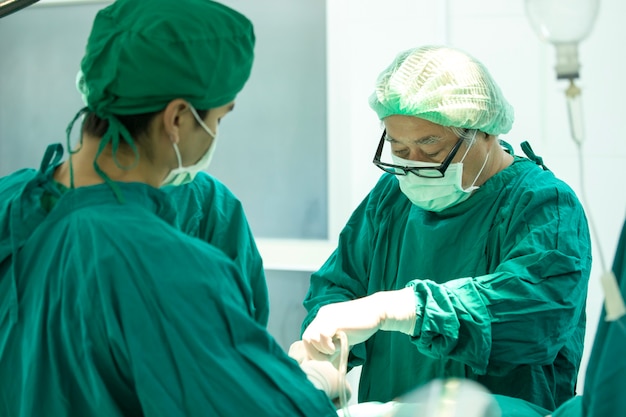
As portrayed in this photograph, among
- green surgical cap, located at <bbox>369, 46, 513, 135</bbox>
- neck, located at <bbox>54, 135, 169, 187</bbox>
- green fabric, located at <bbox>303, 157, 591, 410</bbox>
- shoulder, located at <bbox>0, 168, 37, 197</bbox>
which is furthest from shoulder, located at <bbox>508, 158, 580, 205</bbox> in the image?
shoulder, located at <bbox>0, 168, 37, 197</bbox>

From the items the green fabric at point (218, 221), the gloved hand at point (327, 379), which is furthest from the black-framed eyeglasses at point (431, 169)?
the gloved hand at point (327, 379)

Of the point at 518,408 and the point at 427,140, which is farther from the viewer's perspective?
the point at 427,140

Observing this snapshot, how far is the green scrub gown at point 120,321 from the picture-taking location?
111cm

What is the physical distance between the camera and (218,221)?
6.21ft

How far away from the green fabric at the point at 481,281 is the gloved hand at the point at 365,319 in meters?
0.03

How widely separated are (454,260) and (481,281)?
0.61ft

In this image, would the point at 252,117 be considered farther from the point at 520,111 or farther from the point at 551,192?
the point at 551,192

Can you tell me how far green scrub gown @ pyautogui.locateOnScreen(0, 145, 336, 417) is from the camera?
111 centimetres

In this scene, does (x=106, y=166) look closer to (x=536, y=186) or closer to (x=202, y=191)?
(x=202, y=191)

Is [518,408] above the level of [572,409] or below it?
below

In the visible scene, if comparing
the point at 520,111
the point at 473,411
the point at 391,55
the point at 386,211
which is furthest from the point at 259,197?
the point at 473,411

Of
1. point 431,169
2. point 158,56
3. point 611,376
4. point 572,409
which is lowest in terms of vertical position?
point 572,409

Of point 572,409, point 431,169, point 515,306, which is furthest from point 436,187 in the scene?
point 572,409

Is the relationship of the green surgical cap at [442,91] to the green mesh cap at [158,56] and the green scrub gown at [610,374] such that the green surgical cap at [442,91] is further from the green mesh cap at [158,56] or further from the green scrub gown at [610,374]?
the green scrub gown at [610,374]
